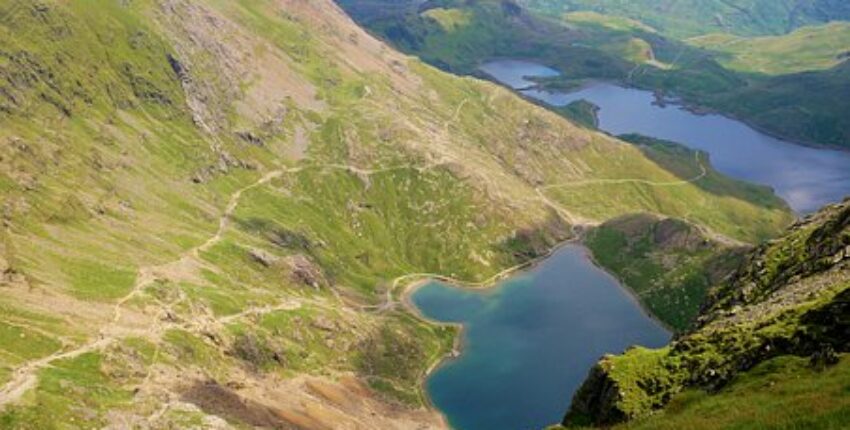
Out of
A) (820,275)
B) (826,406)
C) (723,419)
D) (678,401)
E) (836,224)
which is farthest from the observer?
(836,224)

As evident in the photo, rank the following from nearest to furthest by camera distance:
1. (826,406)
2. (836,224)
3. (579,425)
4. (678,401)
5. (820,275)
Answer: (826,406), (678,401), (579,425), (820,275), (836,224)

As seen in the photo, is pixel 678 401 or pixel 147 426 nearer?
pixel 678 401

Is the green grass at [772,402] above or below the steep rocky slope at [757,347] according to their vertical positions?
above

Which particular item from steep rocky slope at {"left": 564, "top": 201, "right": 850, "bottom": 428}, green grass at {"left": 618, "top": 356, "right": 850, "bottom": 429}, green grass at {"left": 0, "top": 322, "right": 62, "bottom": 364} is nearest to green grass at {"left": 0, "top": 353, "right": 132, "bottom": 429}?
green grass at {"left": 0, "top": 322, "right": 62, "bottom": 364}

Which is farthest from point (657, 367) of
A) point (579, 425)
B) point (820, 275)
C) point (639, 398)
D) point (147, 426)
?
point (147, 426)

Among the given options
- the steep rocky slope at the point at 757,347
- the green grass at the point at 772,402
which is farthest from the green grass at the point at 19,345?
the green grass at the point at 772,402

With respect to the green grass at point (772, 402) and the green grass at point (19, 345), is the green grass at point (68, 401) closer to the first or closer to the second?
the green grass at point (19, 345)

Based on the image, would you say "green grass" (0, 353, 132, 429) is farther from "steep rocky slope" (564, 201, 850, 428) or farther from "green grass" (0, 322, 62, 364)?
"steep rocky slope" (564, 201, 850, 428)

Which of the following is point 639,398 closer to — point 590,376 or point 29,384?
point 590,376
